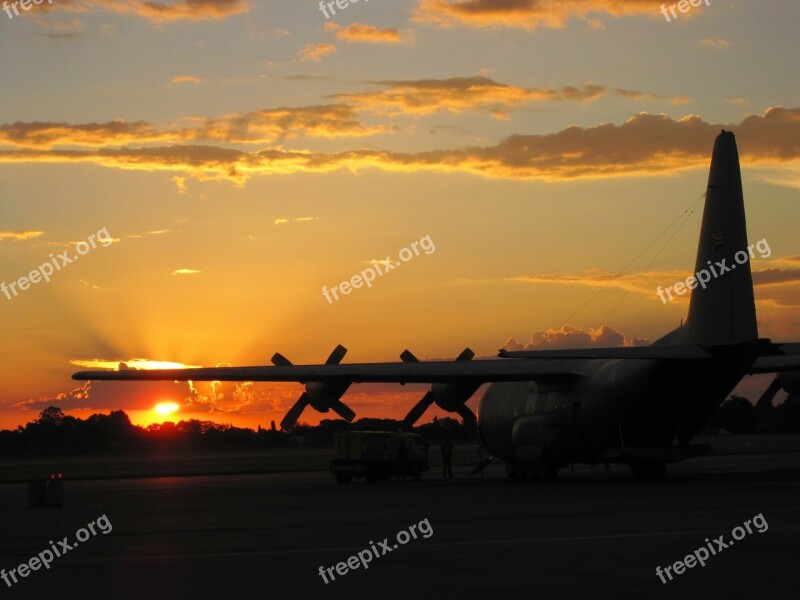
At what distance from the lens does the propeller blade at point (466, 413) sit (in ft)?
135

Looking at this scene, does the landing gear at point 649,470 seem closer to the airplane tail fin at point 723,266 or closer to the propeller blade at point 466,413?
the airplane tail fin at point 723,266

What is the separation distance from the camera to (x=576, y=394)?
37625 millimetres

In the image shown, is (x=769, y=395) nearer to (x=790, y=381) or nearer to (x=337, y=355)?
(x=790, y=381)

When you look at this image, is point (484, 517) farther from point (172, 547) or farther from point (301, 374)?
point (301, 374)

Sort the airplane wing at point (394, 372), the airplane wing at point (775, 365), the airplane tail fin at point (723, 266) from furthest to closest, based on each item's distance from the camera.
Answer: the airplane wing at point (394, 372)
the airplane wing at point (775, 365)
the airplane tail fin at point (723, 266)

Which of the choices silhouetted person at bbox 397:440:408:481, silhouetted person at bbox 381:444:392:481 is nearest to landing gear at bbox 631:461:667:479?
silhouetted person at bbox 397:440:408:481

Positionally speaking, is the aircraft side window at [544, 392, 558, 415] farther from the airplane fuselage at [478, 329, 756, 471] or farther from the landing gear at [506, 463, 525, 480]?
the landing gear at [506, 463, 525, 480]

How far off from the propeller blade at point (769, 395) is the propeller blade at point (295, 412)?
1506 cm

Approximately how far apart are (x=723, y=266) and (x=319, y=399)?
44.5 ft

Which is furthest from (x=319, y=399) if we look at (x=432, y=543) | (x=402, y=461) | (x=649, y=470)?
(x=432, y=543)

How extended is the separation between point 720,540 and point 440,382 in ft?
69.8

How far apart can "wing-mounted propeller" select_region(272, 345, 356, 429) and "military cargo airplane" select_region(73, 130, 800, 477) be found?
4 centimetres

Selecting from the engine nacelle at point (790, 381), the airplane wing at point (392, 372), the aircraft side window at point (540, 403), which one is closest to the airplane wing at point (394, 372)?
the airplane wing at point (392, 372)

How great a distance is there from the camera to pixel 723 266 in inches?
1314
